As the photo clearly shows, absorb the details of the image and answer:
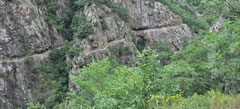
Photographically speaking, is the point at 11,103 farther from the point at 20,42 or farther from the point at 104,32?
the point at 104,32

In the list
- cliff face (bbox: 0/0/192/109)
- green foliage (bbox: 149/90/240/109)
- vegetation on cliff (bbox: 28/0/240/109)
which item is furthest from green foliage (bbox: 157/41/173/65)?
green foliage (bbox: 149/90/240/109)

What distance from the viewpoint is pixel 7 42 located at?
27797 mm

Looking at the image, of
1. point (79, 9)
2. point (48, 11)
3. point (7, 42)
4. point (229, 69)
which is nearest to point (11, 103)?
point (7, 42)

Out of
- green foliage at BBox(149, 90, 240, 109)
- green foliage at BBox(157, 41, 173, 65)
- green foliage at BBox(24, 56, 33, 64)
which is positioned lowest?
green foliage at BBox(157, 41, 173, 65)

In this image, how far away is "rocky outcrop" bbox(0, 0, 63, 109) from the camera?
84.5ft

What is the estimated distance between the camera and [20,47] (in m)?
28.7

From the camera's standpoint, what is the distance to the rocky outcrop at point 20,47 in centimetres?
2577

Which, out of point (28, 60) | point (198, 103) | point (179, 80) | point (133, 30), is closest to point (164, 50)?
point (133, 30)

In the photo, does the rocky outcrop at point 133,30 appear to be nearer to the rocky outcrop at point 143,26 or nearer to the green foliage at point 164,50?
the rocky outcrop at point 143,26

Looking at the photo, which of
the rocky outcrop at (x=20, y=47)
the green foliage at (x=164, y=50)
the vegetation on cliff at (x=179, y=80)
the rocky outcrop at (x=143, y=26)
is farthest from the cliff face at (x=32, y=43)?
the vegetation on cliff at (x=179, y=80)

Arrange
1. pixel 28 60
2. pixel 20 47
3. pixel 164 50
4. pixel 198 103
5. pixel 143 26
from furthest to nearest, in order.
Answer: pixel 143 26 < pixel 164 50 < pixel 20 47 < pixel 28 60 < pixel 198 103

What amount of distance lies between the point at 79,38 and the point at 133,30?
1762 centimetres

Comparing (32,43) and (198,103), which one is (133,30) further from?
(198,103)

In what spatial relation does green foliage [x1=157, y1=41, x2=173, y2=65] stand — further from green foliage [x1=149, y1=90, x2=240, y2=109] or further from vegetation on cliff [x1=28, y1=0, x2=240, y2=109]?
green foliage [x1=149, y1=90, x2=240, y2=109]
